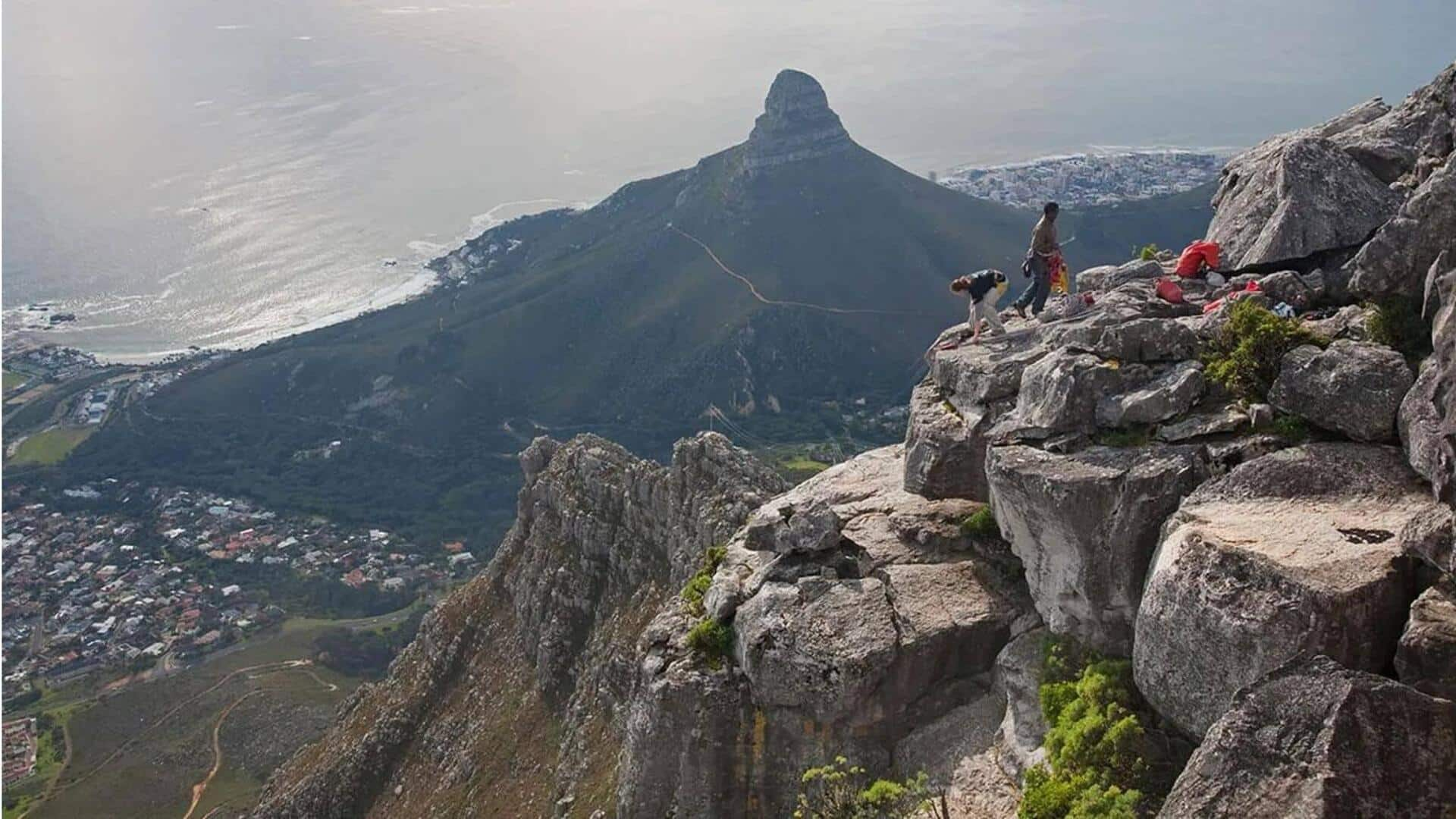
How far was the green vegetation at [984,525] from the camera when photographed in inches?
704

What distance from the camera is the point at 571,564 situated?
3972 centimetres

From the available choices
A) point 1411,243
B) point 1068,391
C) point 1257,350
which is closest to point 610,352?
point 1068,391

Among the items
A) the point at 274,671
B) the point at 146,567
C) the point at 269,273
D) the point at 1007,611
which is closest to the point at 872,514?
the point at 1007,611

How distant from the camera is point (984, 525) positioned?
17.9m

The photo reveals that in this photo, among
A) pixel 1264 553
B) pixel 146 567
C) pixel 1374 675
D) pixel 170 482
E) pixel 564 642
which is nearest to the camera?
pixel 1374 675

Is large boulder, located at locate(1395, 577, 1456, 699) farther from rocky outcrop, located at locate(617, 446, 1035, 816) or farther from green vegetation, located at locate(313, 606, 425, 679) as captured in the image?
green vegetation, located at locate(313, 606, 425, 679)

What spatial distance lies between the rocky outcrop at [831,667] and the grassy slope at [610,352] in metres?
92.3

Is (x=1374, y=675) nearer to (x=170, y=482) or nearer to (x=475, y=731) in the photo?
(x=475, y=731)

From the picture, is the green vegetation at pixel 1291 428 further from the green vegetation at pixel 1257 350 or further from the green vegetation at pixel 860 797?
the green vegetation at pixel 860 797

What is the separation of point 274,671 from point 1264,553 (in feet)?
253

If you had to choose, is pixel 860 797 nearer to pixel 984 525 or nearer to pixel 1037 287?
pixel 984 525

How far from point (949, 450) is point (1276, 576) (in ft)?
25.0

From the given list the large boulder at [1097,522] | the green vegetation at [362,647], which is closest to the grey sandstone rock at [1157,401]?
the large boulder at [1097,522]

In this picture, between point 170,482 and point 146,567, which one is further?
point 170,482
